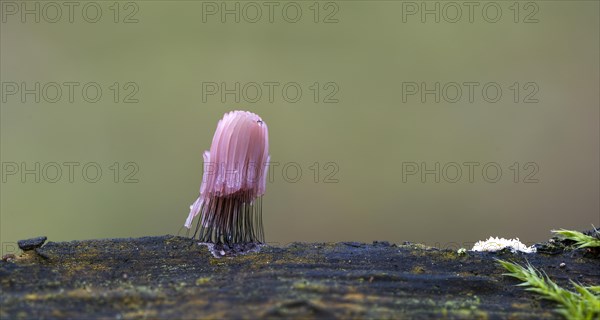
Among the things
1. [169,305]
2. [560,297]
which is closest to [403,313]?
[560,297]

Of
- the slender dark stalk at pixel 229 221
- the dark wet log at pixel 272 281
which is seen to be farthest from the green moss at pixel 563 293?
the slender dark stalk at pixel 229 221

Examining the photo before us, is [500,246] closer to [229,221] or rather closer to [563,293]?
[563,293]

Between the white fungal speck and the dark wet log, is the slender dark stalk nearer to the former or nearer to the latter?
the dark wet log


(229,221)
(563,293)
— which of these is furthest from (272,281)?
(563,293)

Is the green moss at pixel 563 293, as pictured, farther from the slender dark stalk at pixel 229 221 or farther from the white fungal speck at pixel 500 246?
the slender dark stalk at pixel 229 221

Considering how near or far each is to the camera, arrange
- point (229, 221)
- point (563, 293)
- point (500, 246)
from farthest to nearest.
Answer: point (229, 221)
point (500, 246)
point (563, 293)

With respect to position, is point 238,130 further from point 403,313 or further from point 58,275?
point 403,313

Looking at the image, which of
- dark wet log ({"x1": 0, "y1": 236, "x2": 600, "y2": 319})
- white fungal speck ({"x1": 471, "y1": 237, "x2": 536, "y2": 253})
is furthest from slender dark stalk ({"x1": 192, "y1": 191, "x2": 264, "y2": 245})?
white fungal speck ({"x1": 471, "y1": 237, "x2": 536, "y2": 253})

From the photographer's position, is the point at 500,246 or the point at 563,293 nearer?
the point at 563,293

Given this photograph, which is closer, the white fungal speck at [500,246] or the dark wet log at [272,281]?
the dark wet log at [272,281]
